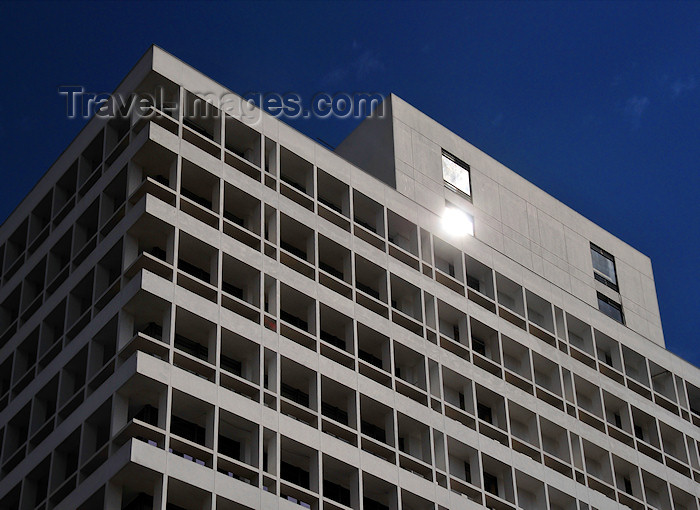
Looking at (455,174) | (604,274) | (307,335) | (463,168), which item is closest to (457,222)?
(455,174)

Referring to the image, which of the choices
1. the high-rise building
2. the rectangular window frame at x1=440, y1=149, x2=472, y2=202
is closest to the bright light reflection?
the high-rise building

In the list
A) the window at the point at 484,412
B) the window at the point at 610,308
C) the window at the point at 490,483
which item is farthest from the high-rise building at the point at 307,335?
the window at the point at 490,483

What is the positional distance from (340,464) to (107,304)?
1100 cm

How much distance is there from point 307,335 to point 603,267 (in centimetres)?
2574

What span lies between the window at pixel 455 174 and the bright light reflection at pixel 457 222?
5.83 ft

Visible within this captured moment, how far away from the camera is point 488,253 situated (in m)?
69.1

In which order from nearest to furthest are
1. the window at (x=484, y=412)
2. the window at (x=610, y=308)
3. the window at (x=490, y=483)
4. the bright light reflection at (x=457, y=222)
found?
the window at (x=490, y=483)
the window at (x=484, y=412)
the bright light reflection at (x=457, y=222)
the window at (x=610, y=308)

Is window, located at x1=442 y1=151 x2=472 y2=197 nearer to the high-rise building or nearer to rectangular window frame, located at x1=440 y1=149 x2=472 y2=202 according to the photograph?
rectangular window frame, located at x1=440 y1=149 x2=472 y2=202

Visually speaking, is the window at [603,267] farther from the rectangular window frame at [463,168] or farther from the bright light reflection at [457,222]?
the bright light reflection at [457,222]

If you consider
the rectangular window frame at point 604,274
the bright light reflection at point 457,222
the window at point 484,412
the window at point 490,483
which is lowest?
the window at point 490,483

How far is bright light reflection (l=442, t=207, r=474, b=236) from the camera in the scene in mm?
68312

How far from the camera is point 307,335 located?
188 ft

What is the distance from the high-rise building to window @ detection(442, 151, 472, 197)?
0.44ft

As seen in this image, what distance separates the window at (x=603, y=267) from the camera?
76.9 meters
